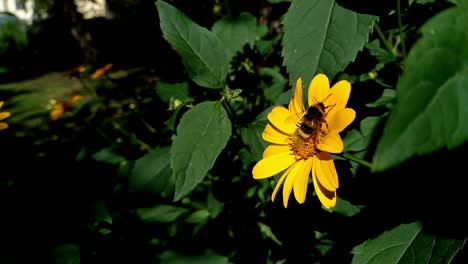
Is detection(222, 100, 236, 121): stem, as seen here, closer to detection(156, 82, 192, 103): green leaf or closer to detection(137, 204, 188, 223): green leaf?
detection(156, 82, 192, 103): green leaf

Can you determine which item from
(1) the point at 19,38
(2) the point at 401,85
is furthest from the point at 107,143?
(1) the point at 19,38

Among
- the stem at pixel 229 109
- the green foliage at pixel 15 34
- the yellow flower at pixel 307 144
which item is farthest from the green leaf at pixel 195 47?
the green foliage at pixel 15 34

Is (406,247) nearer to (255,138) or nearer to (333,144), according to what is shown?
(333,144)

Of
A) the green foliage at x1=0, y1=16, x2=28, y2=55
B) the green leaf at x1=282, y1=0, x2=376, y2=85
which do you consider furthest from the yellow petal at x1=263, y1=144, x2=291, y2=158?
the green foliage at x1=0, y1=16, x2=28, y2=55

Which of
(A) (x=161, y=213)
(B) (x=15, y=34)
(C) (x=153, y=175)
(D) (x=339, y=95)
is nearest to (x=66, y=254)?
(C) (x=153, y=175)

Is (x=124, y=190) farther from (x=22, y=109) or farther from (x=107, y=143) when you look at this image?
(x=22, y=109)

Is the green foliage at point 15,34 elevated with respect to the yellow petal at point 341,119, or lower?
lower

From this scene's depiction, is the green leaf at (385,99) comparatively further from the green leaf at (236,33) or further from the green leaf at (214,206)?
the green leaf at (214,206)
